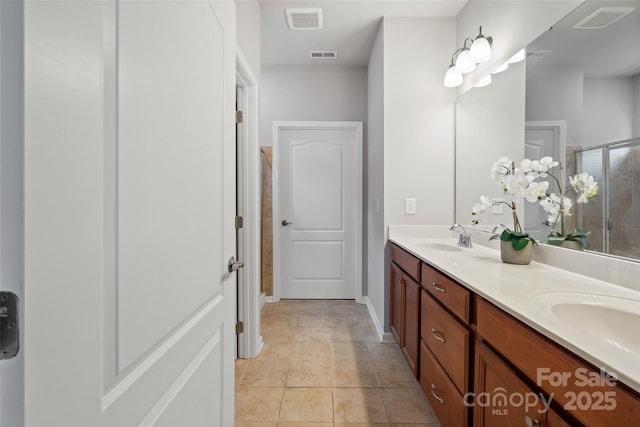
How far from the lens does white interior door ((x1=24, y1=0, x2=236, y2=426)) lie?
38cm

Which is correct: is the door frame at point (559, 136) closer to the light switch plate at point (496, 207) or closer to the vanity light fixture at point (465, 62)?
the light switch plate at point (496, 207)

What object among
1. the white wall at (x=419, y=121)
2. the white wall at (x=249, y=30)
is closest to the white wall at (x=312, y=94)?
the white wall at (x=419, y=121)

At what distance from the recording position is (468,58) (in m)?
2.03

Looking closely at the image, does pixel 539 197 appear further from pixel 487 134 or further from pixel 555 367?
pixel 555 367

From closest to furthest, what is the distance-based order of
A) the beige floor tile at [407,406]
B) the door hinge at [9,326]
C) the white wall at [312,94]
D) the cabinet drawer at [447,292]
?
the door hinge at [9,326] → the cabinet drawer at [447,292] → the beige floor tile at [407,406] → the white wall at [312,94]

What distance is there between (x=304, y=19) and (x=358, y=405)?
2851 millimetres

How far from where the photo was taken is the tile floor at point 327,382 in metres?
1.59

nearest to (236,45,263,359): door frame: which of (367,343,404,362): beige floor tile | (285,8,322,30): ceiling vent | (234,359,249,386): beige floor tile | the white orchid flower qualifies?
(234,359,249,386): beige floor tile

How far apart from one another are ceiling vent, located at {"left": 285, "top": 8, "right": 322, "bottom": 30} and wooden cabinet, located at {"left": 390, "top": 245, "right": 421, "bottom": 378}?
Result: 6.49 ft

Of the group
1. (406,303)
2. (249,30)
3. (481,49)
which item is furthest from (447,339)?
(249,30)

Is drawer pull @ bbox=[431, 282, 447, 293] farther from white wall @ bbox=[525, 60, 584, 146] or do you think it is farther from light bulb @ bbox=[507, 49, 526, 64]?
light bulb @ bbox=[507, 49, 526, 64]

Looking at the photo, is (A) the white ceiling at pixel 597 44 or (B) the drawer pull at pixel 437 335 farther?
(B) the drawer pull at pixel 437 335

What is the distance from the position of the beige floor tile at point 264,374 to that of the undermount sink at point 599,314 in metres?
1.57

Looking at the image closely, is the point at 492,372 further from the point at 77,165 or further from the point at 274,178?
the point at 274,178
